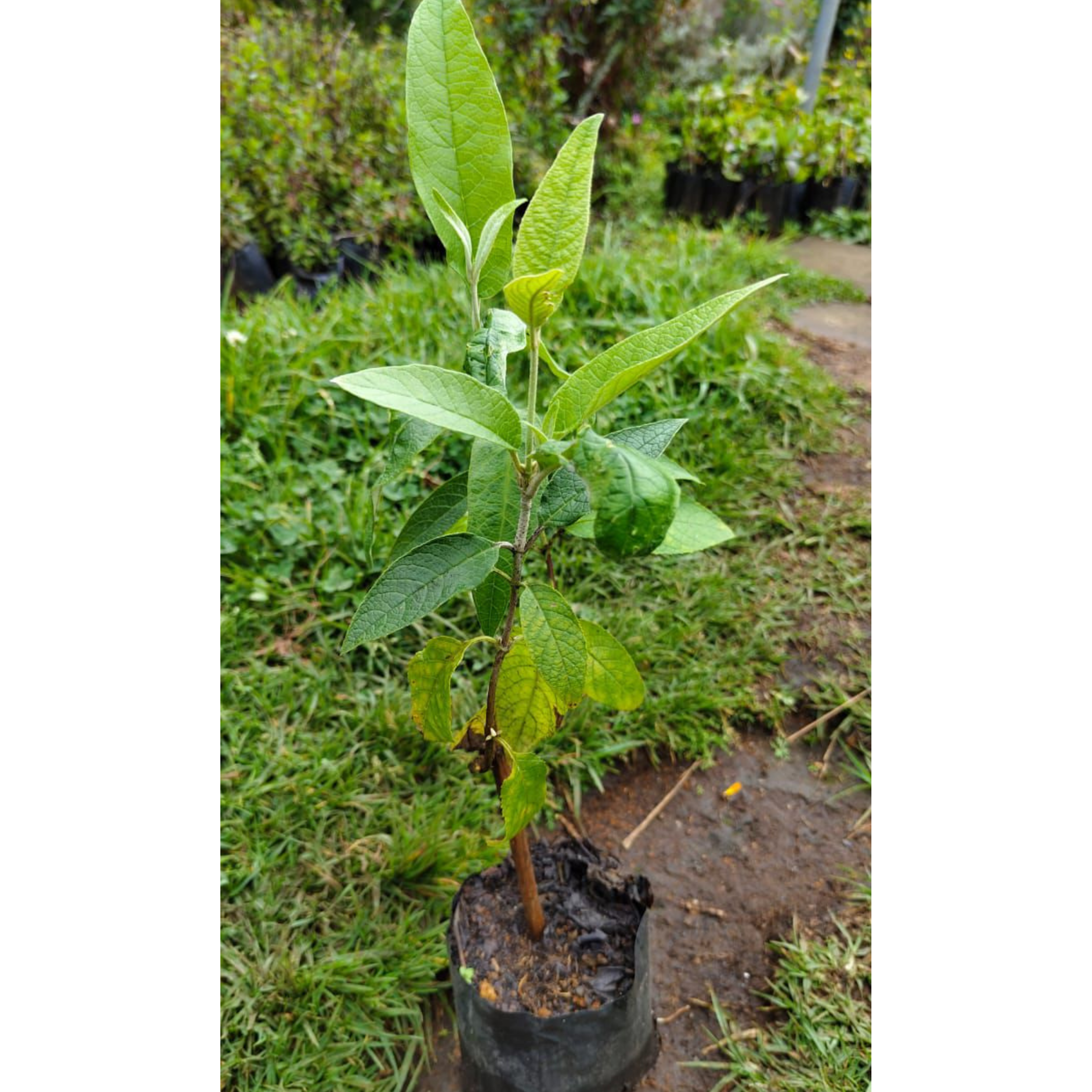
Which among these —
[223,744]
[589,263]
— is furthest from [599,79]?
[223,744]

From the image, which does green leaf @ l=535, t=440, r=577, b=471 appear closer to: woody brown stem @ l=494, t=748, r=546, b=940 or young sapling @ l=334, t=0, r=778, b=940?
young sapling @ l=334, t=0, r=778, b=940

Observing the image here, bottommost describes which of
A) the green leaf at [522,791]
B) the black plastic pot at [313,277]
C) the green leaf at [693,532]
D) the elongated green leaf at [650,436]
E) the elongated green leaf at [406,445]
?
the green leaf at [522,791]

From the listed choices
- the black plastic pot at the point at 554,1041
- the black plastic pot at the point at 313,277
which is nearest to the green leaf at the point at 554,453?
the black plastic pot at the point at 554,1041

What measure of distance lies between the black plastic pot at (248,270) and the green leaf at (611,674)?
286 centimetres

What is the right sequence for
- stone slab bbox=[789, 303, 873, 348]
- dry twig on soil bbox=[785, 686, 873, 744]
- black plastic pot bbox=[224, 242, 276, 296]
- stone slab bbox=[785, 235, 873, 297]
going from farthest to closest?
stone slab bbox=[785, 235, 873, 297] < black plastic pot bbox=[224, 242, 276, 296] < stone slab bbox=[789, 303, 873, 348] < dry twig on soil bbox=[785, 686, 873, 744]

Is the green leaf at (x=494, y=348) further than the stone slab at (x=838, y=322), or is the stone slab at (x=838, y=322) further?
the stone slab at (x=838, y=322)

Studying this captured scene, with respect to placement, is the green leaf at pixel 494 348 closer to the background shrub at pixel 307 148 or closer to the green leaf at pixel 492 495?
the green leaf at pixel 492 495

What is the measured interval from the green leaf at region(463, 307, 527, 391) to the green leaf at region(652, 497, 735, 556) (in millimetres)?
236

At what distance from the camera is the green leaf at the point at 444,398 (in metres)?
0.65

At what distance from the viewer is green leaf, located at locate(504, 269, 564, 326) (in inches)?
29.1

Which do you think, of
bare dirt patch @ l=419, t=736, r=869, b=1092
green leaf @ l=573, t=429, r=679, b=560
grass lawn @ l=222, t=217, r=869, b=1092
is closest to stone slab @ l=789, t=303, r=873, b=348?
grass lawn @ l=222, t=217, r=869, b=1092

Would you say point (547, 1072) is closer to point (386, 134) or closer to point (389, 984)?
point (389, 984)

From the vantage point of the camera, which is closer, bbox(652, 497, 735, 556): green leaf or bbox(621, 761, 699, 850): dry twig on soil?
bbox(652, 497, 735, 556): green leaf

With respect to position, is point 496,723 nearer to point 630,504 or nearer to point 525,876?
point 525,876
